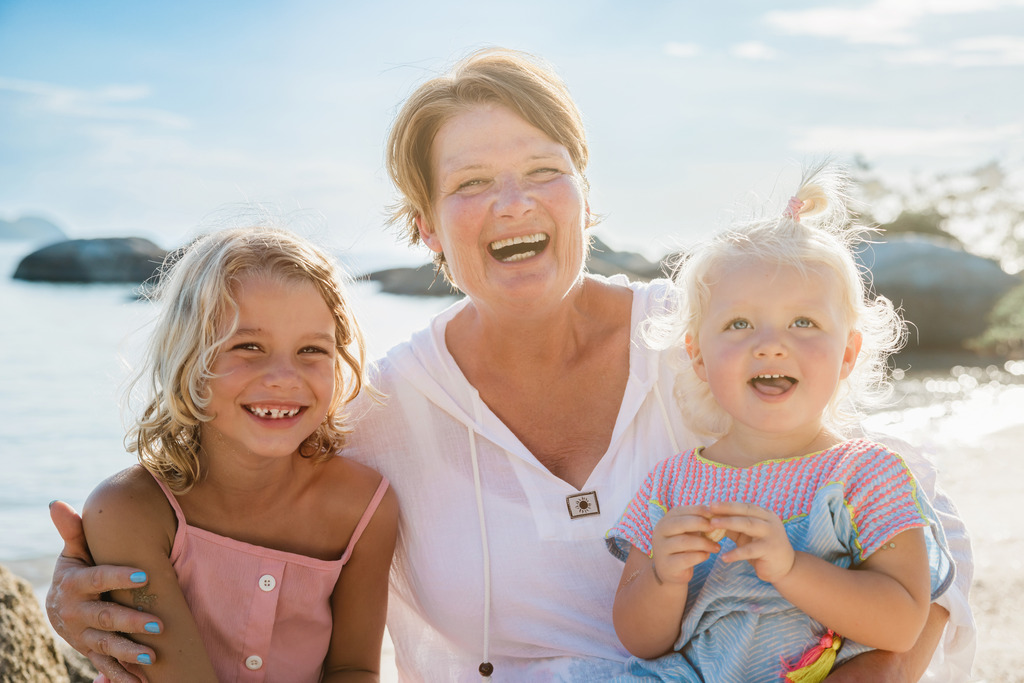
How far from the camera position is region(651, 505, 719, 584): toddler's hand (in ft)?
5.87

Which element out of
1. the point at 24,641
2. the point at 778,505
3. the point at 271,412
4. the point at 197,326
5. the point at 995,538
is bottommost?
the point at 995,538

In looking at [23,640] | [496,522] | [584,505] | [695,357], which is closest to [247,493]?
[496,522]

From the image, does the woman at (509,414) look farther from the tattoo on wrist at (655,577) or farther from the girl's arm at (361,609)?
the tattoo on wrist at (655,577)

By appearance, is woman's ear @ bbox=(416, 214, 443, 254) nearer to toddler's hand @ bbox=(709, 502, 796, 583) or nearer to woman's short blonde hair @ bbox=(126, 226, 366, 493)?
woman's short blonde hair @ bbox=(126, 226, 366, 493)

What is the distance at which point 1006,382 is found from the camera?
9289 mm

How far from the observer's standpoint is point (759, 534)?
1.73 m

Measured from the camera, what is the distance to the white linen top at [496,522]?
2.54 metres

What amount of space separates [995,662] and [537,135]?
2501 mm

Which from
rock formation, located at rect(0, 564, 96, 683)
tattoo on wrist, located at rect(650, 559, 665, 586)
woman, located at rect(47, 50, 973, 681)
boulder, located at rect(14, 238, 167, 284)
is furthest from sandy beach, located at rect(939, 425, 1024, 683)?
boulder, located at rect(14, 238, 167, 284)

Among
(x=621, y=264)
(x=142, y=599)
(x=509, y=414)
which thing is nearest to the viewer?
(x=142, y=599)

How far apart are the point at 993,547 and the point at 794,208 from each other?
3.00 meters

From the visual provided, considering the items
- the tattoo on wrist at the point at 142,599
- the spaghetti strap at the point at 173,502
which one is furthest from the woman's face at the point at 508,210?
the tattoo on wrist at the point at 142,599

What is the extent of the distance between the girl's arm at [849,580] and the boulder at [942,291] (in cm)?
1042

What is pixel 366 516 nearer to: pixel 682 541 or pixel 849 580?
pixel 682 541
